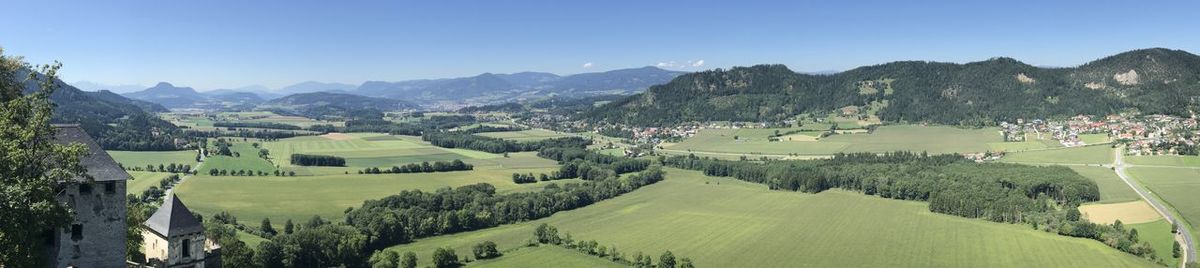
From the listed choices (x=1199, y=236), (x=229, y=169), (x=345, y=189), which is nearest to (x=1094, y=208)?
(x=1199, y=236)

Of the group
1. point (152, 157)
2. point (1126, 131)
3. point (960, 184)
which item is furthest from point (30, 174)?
point (1126, 131)

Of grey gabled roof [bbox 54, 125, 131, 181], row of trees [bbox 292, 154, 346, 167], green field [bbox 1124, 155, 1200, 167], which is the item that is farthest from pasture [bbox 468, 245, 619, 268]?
green field [bbox 1124, 155, 1200, 167]

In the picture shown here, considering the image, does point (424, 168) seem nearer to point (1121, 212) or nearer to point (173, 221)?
point (173, 221)

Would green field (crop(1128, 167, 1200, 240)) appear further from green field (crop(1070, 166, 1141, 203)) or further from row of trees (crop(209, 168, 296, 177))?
row of trees (crop(209, 168, 296, 177))

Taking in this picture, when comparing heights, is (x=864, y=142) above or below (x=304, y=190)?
above

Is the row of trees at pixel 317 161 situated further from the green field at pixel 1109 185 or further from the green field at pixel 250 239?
the green field at pixel 1109 185

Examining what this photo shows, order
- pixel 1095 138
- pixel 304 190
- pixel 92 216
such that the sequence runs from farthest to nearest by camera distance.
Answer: pixel 1095 138 → pixel 304 190 → pixel 92 216
